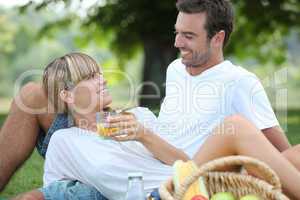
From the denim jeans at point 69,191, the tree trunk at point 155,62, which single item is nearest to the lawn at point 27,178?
the denim jeans at point 69,191

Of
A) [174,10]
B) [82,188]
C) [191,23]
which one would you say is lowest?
[82,188]

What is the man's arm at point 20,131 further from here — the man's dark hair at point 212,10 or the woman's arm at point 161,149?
the man's dark hair at point 212,10

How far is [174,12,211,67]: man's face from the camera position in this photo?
3859mm

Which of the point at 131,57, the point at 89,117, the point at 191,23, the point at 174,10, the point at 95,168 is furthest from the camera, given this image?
the point at 131,57

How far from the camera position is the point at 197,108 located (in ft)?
12.2

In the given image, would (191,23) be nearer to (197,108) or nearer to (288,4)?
(197,108)

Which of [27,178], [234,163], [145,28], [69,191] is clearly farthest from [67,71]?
[145,28]

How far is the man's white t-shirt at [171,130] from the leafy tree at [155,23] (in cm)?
841

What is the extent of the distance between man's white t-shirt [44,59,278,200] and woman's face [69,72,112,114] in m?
0.16

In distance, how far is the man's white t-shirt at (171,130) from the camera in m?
3.36

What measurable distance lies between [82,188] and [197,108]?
33.3 inches

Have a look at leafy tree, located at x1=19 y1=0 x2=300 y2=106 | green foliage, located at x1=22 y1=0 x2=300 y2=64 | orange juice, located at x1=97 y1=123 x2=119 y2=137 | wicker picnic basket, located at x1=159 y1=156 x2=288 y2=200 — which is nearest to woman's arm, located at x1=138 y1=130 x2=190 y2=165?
orange juice, located at x1=97 y1=123 x2=119 y2=137

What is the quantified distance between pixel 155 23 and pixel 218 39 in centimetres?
925

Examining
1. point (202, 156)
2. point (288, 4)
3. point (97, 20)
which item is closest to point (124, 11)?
point (97, 20)
